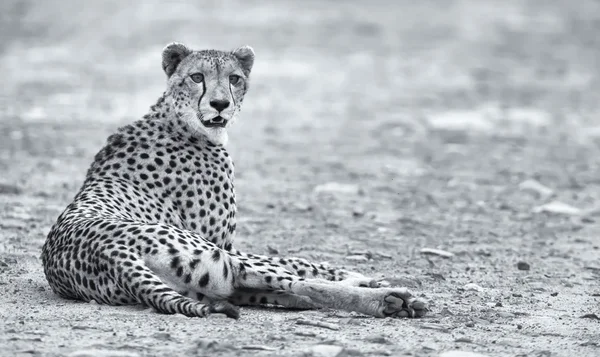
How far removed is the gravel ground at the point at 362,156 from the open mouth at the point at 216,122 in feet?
3.80

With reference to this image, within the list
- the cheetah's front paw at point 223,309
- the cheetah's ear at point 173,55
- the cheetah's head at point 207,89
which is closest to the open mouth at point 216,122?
the cheetah's head at point 207,89

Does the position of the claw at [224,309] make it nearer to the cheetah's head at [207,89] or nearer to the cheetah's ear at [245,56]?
the cheetah's head at [207,89]

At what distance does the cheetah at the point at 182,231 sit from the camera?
4.96 metres

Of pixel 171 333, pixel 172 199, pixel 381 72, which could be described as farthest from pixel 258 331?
pixel 381 72

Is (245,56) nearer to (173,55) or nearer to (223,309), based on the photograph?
(173,55)

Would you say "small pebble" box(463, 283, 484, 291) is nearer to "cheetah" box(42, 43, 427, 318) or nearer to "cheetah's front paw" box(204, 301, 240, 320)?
"cheetah" box(42, 43, 427, 318)

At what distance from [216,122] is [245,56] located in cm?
57

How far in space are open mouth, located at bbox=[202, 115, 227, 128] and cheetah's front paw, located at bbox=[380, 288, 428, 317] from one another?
1.47 m

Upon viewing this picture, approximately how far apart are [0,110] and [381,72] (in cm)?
710

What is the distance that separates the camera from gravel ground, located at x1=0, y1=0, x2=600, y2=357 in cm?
477

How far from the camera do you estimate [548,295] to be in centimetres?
600

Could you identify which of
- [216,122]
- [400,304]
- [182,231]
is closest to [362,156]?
[216,122]

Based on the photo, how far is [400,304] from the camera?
502 cm

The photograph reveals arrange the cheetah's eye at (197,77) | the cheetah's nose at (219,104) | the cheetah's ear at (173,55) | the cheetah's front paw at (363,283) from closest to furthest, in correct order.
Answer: the cheetah's front paw at (363,283) → the cheetah's nose at (219,104) → the cheetah's eye at (197,77) → the cheetah's ear at (173,55)
